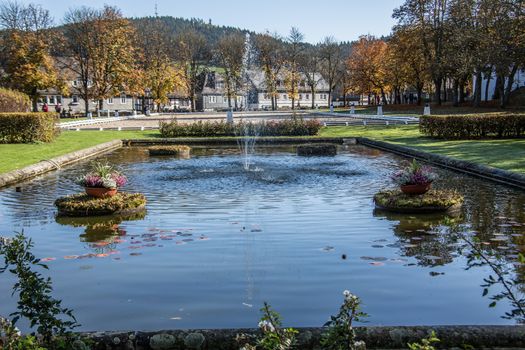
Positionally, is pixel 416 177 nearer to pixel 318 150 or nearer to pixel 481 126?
pixel 318 150

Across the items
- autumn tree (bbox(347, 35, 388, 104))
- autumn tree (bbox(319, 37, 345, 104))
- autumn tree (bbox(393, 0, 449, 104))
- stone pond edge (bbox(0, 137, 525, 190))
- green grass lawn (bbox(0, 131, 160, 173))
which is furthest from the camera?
autumn tree (bbox(319, 37, 345, 104))

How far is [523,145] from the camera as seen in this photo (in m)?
24.5

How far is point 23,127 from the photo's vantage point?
29656 millimetres

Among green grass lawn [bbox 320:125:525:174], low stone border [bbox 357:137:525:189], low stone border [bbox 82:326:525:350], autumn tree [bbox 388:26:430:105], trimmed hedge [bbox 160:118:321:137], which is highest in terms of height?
autumn tree [bbox 388:26:430:105]

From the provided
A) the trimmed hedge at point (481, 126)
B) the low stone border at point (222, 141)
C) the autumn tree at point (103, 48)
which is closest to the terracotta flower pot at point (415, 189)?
the trimmed hedge at point (481, 126)

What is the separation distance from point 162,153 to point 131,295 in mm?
19894

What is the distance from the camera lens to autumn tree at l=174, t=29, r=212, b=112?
316 ft

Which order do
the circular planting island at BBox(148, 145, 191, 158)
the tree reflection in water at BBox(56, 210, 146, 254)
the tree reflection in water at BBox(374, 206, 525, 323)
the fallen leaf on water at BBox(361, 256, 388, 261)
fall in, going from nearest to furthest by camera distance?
the tree reflection in water at BBox(374, 206, 525, 323) < the fallen leaf on water at BBox(361, 256, 388, 261) < the tree reflection in water at BBox(56, 210, 146, 254) < the circular planting island at BBox(148, 145, 191, 158)

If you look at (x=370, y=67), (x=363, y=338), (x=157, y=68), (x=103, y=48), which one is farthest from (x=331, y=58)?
(x=363, y=338)

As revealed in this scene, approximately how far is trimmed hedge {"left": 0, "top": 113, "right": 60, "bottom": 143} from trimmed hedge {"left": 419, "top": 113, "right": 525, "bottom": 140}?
2252cm

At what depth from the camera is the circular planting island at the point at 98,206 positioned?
11.3 m

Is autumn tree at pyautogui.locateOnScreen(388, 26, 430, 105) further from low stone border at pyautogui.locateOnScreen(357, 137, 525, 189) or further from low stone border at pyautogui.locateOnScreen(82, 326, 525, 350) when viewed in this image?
low stone border at pyautogui.locateOnScreen(82, 326, 525, 350)

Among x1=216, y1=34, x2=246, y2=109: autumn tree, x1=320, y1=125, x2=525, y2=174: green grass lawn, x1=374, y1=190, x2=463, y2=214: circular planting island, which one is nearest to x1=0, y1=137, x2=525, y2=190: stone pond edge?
x1=320, y1=125, x2=525, y2=174: green grass lawn

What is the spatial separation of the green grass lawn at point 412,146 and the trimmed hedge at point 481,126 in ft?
4.09
